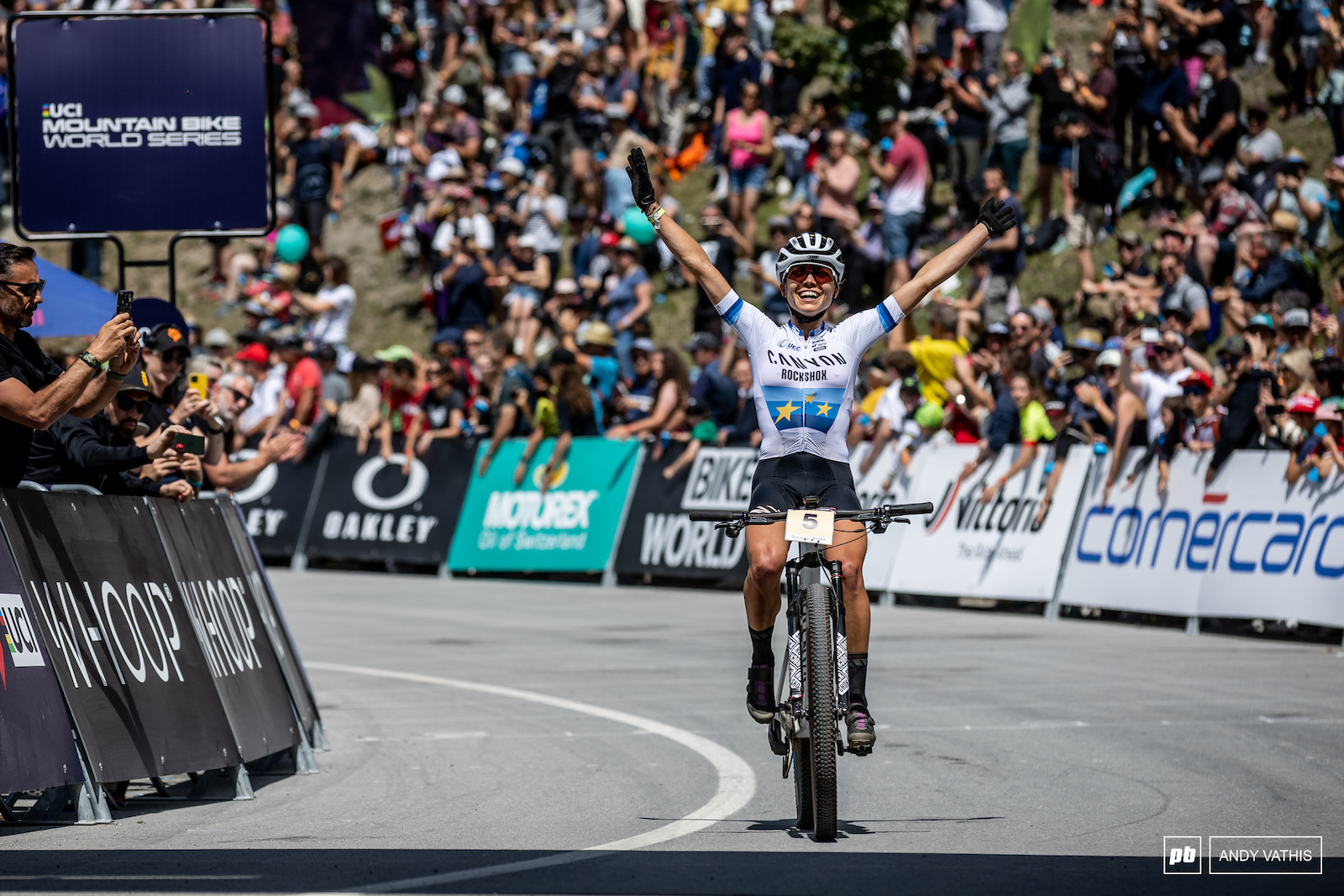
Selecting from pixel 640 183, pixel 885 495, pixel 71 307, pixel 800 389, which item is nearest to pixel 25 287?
pixel 640 183

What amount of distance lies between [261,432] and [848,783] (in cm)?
1520

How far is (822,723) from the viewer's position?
721cm

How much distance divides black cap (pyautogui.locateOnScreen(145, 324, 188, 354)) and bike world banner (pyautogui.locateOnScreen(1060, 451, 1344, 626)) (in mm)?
9232

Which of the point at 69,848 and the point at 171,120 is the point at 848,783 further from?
the point at 171,120

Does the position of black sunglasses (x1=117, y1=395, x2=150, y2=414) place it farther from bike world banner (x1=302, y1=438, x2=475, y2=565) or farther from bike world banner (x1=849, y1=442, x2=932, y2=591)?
bike world banner (x1=302, y1=438, x2=475, y2=565)

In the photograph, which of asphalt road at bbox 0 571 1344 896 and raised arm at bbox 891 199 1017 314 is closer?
asphalt road at bbox 0 571 1344 896

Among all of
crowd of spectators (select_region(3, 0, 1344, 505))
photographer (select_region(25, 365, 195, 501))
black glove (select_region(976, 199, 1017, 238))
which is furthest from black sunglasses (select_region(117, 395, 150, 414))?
black glove (select_region(976, 199, 1017, 238))

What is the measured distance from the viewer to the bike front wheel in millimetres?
7215

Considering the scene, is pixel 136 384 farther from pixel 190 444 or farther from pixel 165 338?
pixel 165 338

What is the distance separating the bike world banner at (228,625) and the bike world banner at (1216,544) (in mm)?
8938

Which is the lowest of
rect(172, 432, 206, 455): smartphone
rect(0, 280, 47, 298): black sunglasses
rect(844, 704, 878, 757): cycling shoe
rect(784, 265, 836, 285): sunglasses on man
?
rect(844, 704, 878, 757): cycling shoe

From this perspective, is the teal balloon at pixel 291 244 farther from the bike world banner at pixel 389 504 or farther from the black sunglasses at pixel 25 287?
the black sunglasses at pixel 25 287

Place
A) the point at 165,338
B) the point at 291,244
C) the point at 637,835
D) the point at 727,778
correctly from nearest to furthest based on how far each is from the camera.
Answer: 1. the point at 637,835
2. the point at 727,778
3. the point at 165,338
4. the point at 291,244

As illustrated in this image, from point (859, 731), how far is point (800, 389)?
1.48 m
